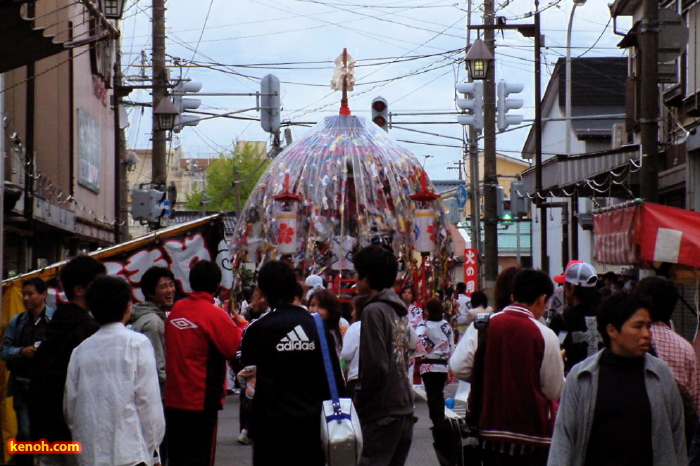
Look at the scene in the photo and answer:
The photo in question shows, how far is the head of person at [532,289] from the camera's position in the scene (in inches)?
279

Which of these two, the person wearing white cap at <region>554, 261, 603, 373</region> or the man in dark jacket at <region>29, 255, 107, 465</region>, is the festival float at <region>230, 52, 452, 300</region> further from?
the man in dark jacket at <region>29, 255, 107, 465</region>

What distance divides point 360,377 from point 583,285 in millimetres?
2401

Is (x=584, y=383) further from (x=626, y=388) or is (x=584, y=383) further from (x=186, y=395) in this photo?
(x=186, y=395)

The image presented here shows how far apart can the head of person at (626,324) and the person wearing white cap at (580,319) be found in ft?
10.8

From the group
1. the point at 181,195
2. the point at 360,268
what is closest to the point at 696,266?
the point at 360,268

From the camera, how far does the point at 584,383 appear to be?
532cm

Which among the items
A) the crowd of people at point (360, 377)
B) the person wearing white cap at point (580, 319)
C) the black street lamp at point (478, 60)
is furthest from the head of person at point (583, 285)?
the black street lamp at point (478, 60)

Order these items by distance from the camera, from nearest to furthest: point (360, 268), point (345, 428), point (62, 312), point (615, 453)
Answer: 1. point (615, 453)
2. point (345, 428)
3. point (62, 312)
4. point (360, 268)

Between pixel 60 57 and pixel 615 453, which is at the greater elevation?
pixel 60 57

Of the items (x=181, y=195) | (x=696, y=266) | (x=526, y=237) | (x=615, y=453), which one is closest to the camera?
(x=615, y=453)

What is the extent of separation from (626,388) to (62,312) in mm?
3611

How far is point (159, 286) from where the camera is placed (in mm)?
8695

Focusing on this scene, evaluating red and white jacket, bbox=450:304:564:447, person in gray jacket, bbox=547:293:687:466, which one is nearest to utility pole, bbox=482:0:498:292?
red and white jacket, bbox=450:304:564:447

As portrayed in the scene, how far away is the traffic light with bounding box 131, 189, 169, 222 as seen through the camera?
24.3 m
